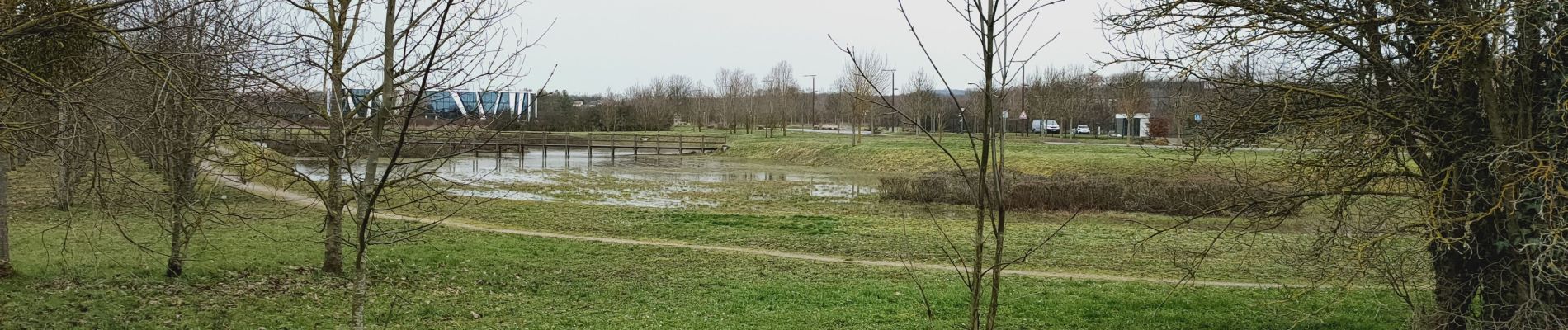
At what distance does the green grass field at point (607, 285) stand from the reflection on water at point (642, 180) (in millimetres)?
4807

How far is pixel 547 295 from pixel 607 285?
767 mm

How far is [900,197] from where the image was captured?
73.7 ft

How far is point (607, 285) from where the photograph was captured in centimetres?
1008

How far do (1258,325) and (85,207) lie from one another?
615 inches

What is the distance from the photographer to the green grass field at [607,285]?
25.5 feet

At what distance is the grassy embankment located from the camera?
7.62 metres

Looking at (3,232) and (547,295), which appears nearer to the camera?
(3,232)

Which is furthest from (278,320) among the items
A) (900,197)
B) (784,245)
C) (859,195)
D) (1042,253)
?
(859,195)

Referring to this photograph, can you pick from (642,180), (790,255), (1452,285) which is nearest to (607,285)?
(790,255)

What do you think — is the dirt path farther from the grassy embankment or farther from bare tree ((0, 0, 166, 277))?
bare tree ((0, 0, 166, 277))

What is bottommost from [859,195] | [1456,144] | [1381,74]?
[859,195]

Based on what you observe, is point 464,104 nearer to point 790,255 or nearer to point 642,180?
point 790,255

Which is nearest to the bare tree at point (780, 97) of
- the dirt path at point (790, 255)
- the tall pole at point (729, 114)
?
the tall pole at point (729, 114)

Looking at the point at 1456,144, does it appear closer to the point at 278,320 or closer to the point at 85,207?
the point at 278,320
